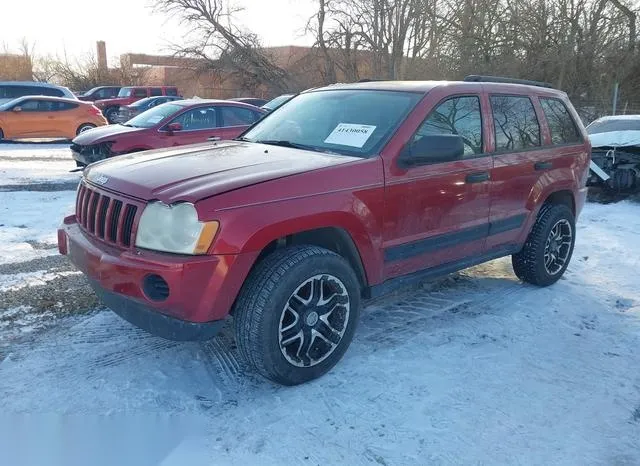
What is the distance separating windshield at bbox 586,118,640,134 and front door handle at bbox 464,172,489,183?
7.13 meters

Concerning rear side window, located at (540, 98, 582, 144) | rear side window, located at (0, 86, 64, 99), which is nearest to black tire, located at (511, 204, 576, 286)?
rear side window, located at (540, 98, 582, 144)

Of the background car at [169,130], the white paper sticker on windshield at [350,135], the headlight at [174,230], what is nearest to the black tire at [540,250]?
the white paper sticker on windshield at [350,135]

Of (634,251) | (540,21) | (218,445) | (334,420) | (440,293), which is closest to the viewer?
(218,445)

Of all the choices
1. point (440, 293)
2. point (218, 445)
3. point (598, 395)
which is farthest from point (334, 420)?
point (440, 293)

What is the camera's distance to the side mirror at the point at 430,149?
3.60m

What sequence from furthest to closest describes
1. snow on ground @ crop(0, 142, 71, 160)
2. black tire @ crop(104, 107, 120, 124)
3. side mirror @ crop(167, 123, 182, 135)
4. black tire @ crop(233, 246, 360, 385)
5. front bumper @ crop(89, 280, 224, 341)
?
1. black tire @ crop(104, 107, 120, 124)
2. snow on ground @ crop(0, 142, 71, 160)
3. side mirror @ crop(167, 123, 182, 135)
4. black tire @ crop(233, 246, 360, 385)
5. front bumper @ crop(89, 280, 224, 341)

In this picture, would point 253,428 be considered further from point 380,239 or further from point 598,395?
point 598,395

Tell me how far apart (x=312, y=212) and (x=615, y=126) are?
29.5ft

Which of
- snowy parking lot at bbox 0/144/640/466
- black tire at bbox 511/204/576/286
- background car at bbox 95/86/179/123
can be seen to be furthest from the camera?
background car at bbox 95/86/179/123

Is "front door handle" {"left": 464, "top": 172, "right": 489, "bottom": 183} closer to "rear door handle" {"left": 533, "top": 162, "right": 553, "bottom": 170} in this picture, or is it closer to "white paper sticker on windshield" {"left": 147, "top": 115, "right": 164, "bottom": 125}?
"rear door handle" {"left": 533, "top": 162, "right": 553, "bottom": 170}

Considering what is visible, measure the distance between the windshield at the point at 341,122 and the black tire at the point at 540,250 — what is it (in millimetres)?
1896

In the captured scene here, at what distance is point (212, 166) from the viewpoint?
3.43 m

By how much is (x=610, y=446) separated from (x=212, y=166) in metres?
2.72

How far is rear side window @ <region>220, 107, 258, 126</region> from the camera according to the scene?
10.4 metres
